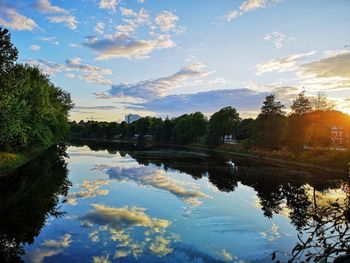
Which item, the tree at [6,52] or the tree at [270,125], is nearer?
the tree at [6,52]

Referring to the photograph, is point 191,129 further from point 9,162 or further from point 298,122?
point 9,162

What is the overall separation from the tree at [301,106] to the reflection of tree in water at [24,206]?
55.2m

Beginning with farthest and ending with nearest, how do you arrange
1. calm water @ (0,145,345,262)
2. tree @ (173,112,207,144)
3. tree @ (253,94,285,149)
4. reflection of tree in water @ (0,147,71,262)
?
tree @ (173,112,207,144) < tree @ (253,94,285,149) < reflection of tree in water @ (0,147,71,262) < calm water @ (0,145,345,262)

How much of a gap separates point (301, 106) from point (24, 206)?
6504 centimetres

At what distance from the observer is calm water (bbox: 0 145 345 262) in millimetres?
14500

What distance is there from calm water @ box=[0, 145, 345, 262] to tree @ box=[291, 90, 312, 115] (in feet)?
128

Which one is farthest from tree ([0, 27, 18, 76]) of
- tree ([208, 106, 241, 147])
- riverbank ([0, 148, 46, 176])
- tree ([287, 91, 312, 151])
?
tree ([208, 106, 241, 147])

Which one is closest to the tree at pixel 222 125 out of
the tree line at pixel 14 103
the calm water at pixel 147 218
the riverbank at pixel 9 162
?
the tree line at pixel 14 103

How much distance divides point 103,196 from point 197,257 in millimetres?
14357

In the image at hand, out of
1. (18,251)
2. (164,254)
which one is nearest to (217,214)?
(164,254)

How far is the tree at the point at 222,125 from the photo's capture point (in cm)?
11500

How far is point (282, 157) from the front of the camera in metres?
70.4

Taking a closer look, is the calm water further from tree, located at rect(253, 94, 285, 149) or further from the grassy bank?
tree, located at rect(253, 94, 285, 149)

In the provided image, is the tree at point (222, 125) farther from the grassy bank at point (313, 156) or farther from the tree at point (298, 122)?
the tree at point (298, 122)
